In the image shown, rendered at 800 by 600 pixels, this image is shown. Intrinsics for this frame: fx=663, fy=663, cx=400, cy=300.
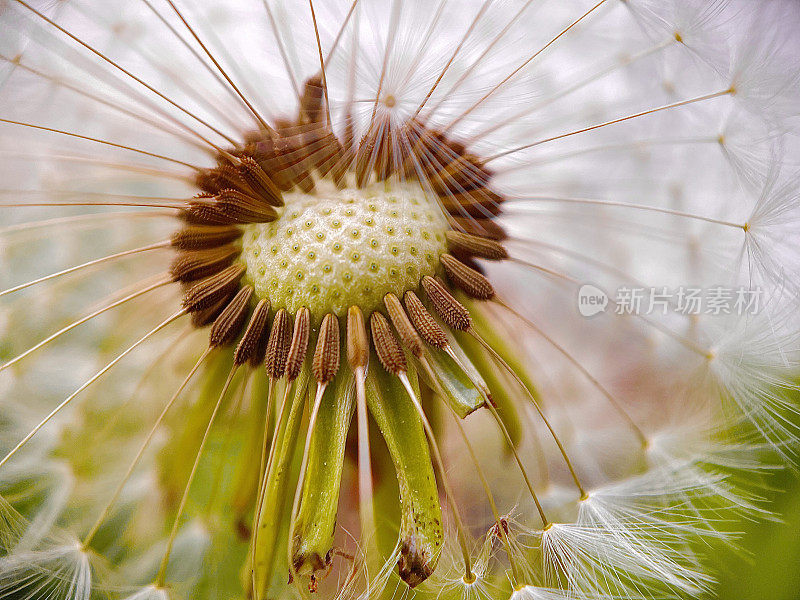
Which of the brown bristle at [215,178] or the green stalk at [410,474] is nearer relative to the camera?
the green stalk at [410,474]

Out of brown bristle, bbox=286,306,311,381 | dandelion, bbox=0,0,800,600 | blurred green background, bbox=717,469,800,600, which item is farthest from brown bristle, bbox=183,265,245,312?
blurred green background, bbox=717,469,800,600

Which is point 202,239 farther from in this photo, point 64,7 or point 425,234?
point 64,7

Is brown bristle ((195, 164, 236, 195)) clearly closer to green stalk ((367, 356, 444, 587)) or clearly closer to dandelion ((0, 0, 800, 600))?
dandelion ((0, 0, 800, 600))

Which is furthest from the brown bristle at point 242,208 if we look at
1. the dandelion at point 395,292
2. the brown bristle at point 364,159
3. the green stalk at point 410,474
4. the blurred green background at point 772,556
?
the blurred green background at point 772,556

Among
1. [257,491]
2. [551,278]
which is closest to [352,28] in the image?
[551,278]

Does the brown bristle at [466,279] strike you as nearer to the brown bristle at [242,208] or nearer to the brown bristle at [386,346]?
the brown bristle at [386,346]

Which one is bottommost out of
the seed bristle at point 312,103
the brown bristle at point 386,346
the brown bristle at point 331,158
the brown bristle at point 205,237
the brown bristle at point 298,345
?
the brown bristle at point 386,346
